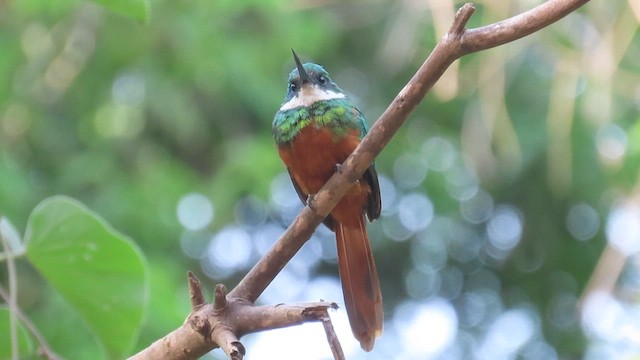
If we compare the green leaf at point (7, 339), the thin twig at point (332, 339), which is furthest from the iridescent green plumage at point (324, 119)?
the thin twig at point (332, 339)

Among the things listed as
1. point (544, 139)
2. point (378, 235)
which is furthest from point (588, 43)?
point (378, 235)

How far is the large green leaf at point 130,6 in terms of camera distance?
5.62ft

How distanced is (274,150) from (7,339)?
2.89m

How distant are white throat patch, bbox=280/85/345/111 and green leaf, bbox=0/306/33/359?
98cm

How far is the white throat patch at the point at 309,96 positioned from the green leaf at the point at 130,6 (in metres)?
0.87

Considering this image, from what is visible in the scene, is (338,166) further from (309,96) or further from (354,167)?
(354,167)

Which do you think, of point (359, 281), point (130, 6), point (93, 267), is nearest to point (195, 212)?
point (359, 281)

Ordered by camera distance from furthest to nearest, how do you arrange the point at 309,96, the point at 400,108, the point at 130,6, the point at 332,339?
the point at 309,96 < the point at 130,6 < the point at 400,108 < the point at 332,339

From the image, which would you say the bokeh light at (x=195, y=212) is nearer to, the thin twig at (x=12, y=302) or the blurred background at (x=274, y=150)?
the blurred background at (x=274, y=150)

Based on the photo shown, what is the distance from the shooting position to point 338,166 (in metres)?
2.27

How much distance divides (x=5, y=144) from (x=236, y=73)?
44.0 inches

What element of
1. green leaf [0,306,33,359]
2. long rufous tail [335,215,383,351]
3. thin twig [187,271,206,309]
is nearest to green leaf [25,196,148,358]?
green leaf [0,306,33,359]

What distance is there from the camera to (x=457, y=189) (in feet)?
18.8

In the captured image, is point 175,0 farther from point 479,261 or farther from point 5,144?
point 479,261
